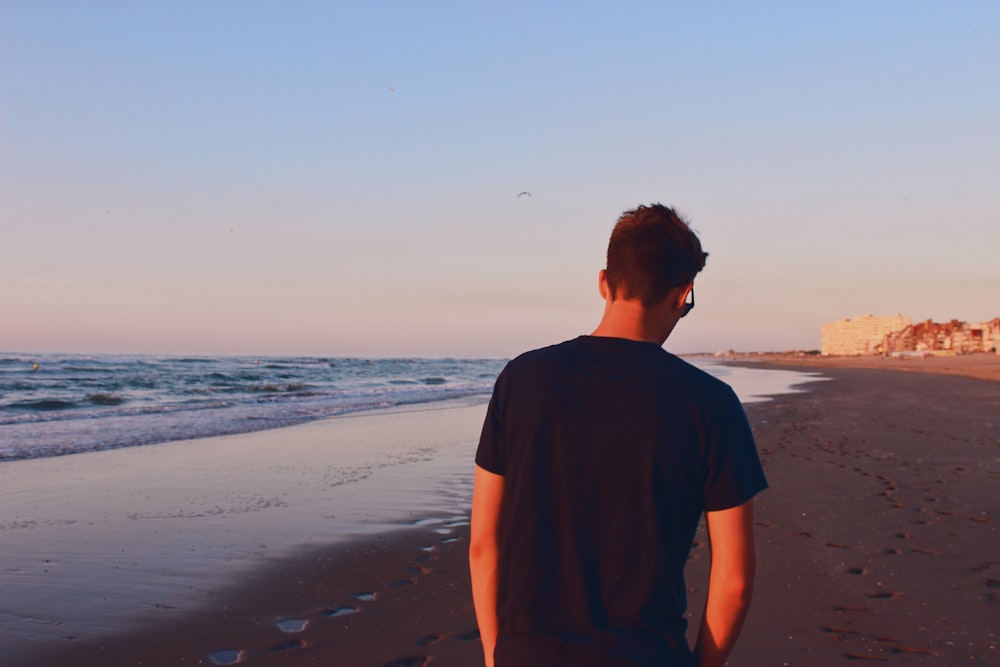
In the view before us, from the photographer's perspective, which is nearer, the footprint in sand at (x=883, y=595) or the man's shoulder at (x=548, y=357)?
the man's shoulder at (x=548, y=357)

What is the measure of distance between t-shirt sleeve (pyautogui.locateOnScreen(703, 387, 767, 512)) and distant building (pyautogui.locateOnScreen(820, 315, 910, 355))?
152249 millimetres

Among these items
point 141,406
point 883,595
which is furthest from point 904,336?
point 883,595

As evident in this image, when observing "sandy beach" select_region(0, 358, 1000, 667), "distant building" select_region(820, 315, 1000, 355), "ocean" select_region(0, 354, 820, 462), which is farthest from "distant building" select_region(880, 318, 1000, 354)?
"sandy beach" select_region(0, 358, 1000, 667)

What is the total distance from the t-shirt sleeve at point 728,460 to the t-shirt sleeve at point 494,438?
0.43 metres

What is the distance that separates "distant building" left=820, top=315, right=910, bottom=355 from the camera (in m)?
146

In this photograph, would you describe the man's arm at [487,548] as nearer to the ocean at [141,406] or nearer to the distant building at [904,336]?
the ocean at [141,406]

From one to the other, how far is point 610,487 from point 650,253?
496 millimetres

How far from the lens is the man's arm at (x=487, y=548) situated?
174cm

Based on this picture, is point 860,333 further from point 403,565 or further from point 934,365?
point 403,565

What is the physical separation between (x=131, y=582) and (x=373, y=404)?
18.1 m

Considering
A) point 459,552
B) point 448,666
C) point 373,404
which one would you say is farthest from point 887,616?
point 373,404

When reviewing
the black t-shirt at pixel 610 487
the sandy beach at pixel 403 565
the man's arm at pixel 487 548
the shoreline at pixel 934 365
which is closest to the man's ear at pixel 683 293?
the black t-shirt at pixel 610 487

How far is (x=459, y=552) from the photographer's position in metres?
5.88

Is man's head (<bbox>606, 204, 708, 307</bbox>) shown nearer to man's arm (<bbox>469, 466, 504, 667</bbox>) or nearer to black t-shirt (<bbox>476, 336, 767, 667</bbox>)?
black t-shirt (<bbox>476, 336, 767, 667</bbox>)
